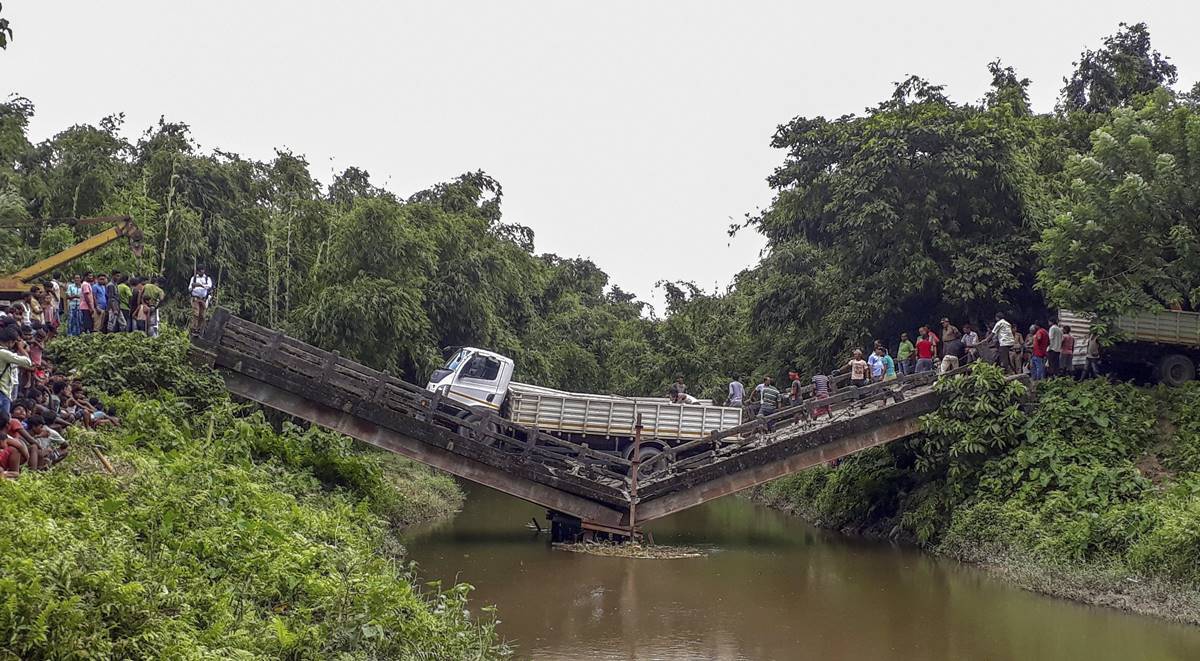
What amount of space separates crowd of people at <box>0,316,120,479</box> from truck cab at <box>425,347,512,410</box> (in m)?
7.34

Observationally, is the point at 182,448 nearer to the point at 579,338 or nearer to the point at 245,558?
the point at 245,558

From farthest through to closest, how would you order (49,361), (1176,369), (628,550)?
(1176,369) < (628,550) < (49,361)

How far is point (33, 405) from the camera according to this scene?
484 inches

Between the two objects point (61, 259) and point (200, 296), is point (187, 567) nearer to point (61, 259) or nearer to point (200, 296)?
point (200, 296)

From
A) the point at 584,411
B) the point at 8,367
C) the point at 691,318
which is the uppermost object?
the point at 691,318

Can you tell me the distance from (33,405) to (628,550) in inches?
398

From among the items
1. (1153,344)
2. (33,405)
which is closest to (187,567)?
(33,405)

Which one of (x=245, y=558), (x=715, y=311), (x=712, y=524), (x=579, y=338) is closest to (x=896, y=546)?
(x=712, y=524)

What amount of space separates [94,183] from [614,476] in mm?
19636

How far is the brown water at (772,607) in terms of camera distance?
12.8 metres

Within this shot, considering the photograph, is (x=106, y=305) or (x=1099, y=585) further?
(x=106, y=305)

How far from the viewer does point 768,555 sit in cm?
2017

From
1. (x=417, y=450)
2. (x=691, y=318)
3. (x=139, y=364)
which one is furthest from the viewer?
(x=691, y=318)

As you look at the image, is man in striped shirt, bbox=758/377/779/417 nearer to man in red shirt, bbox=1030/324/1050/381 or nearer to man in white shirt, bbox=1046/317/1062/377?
man in red shirt, bbox=1030/324/1050/381
